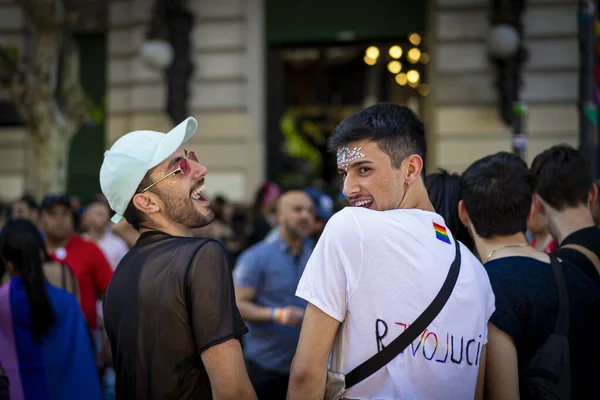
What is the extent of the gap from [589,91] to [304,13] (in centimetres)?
763

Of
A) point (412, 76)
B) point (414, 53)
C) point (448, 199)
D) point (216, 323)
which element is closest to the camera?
point (216, 323)

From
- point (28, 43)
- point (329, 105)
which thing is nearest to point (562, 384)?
point (28, 43)

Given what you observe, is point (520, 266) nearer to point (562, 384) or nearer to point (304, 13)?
point (562, 384)

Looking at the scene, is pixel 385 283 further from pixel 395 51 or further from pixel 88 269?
pixel 395 51

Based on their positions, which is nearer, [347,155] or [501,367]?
[347,155]

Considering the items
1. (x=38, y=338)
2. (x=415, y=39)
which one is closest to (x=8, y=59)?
(x=415, y=39)

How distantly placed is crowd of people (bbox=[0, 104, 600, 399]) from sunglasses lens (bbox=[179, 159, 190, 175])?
18 mm

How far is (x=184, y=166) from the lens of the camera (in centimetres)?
312

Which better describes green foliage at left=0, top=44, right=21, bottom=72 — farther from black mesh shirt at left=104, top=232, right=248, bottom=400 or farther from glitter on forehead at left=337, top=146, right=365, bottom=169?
glitter on forehead at left=337, top=146, right=365, bottom=169

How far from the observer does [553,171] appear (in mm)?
4016

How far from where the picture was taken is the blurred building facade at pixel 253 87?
13422 millimetres

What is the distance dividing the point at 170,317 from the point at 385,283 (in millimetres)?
833

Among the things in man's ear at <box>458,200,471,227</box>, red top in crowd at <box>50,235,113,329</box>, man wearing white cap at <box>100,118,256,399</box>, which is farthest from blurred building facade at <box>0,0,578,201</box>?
man wearing white cap at <box>100,118,256,399</box>

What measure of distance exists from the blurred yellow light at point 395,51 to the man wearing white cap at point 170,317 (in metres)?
13.6
